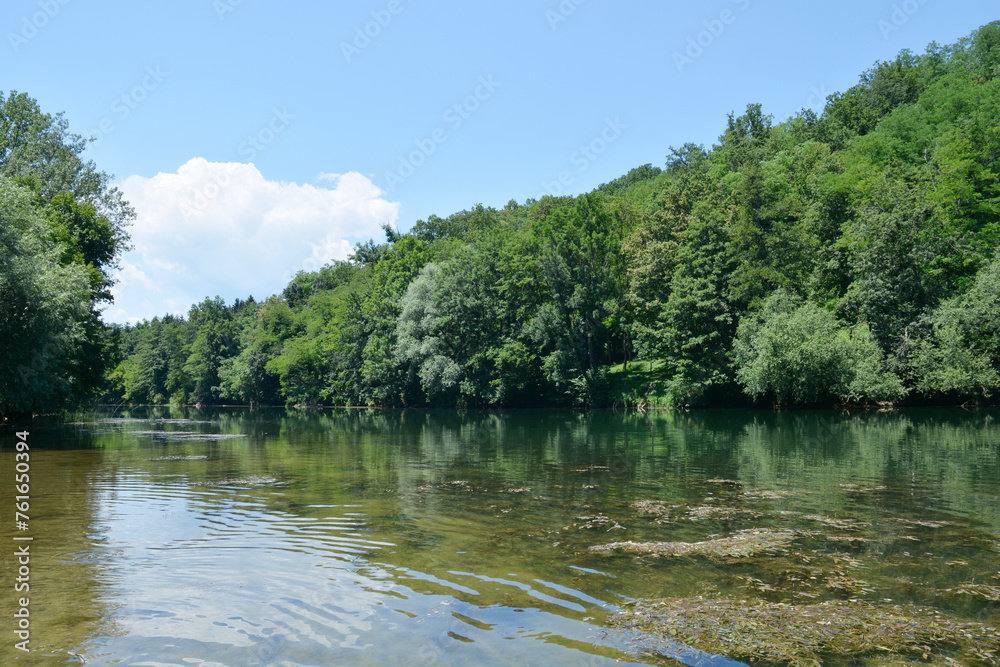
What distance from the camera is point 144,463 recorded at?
2389 centimetres

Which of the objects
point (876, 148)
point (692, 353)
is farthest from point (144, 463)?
point (876, 148)

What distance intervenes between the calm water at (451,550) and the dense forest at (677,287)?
2627 cm

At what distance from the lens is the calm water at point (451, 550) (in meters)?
6.85

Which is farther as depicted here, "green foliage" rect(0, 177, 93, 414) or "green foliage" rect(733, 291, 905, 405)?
"green foliage" rect(733, 291, 905, 405)

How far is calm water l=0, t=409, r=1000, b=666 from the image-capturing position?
6.85m

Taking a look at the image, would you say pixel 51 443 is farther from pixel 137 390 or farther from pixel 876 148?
pixel 137 390

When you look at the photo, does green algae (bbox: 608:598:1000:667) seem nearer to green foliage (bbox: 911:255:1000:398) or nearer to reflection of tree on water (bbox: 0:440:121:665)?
reflection of tree on water (bbox: 0:440:121:665)

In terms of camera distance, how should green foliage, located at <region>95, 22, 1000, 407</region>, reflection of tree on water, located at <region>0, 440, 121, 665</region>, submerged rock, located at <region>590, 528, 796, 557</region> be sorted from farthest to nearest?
1. green foliage, located at <region>95, 22, 1000, 407</region>
2. submerged rock, located at <region>590, 528, 796, 557</region>
3. reflection of tree on water, located at <region>0, 440, 121, 665</region>

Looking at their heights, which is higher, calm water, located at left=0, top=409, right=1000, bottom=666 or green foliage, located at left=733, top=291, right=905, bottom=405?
green foliage, located at left=733, top=291, right=905, bottom=405

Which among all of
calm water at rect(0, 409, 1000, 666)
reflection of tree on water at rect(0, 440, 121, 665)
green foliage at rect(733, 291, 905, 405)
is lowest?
calm water at rect(0, 409, 1000, 666)

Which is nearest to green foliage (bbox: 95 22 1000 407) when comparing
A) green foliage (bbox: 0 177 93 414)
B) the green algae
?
green foliage (bbox: 0 177 93 414)

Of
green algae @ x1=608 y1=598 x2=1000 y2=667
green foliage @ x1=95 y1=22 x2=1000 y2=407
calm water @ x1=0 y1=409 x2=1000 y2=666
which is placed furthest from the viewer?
green foliage @ x1=95 y1=22 x2=1000 y2=407

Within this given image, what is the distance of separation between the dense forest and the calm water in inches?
1034

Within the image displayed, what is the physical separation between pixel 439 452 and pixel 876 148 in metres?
72.2
